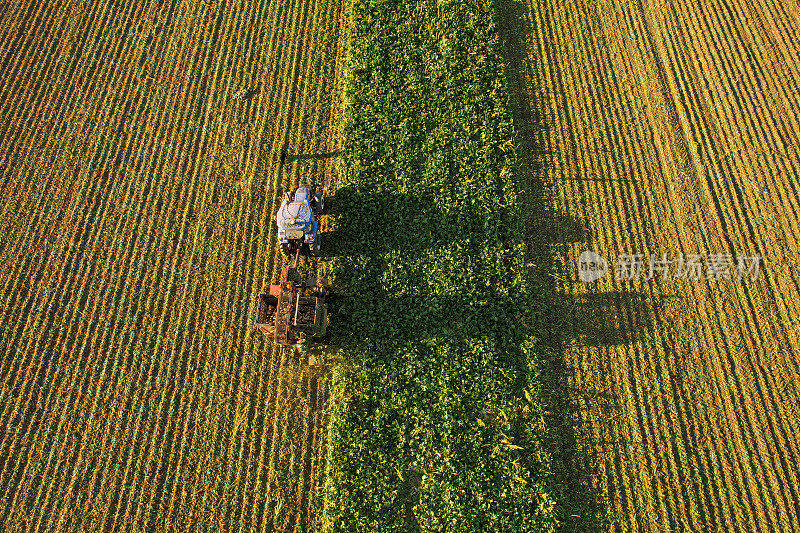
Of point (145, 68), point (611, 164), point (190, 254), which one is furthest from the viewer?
point (145, 68)

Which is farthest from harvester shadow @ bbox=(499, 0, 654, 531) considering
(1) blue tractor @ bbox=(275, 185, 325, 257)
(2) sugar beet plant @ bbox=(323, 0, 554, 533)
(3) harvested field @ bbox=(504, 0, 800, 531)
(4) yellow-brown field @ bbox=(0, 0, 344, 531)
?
(1) blue tractor @ bbox=(275, 185, 325, 257)

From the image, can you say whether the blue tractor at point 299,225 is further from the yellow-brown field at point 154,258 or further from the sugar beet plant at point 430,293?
the yellow-brown field at point 154,258

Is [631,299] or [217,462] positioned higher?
[631,299]

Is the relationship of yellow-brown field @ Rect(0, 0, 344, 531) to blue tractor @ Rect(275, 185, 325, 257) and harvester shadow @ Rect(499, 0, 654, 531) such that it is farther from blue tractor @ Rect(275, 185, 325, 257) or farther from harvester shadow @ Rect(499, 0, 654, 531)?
harvester shadow @ Rect(499, 0, 654, 531)

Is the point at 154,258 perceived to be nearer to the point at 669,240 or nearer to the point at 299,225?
the point at 299,225

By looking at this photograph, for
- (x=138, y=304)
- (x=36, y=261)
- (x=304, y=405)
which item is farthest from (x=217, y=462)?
(x=36, y=261)

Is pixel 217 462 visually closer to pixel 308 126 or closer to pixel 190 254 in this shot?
pixel 190 254
